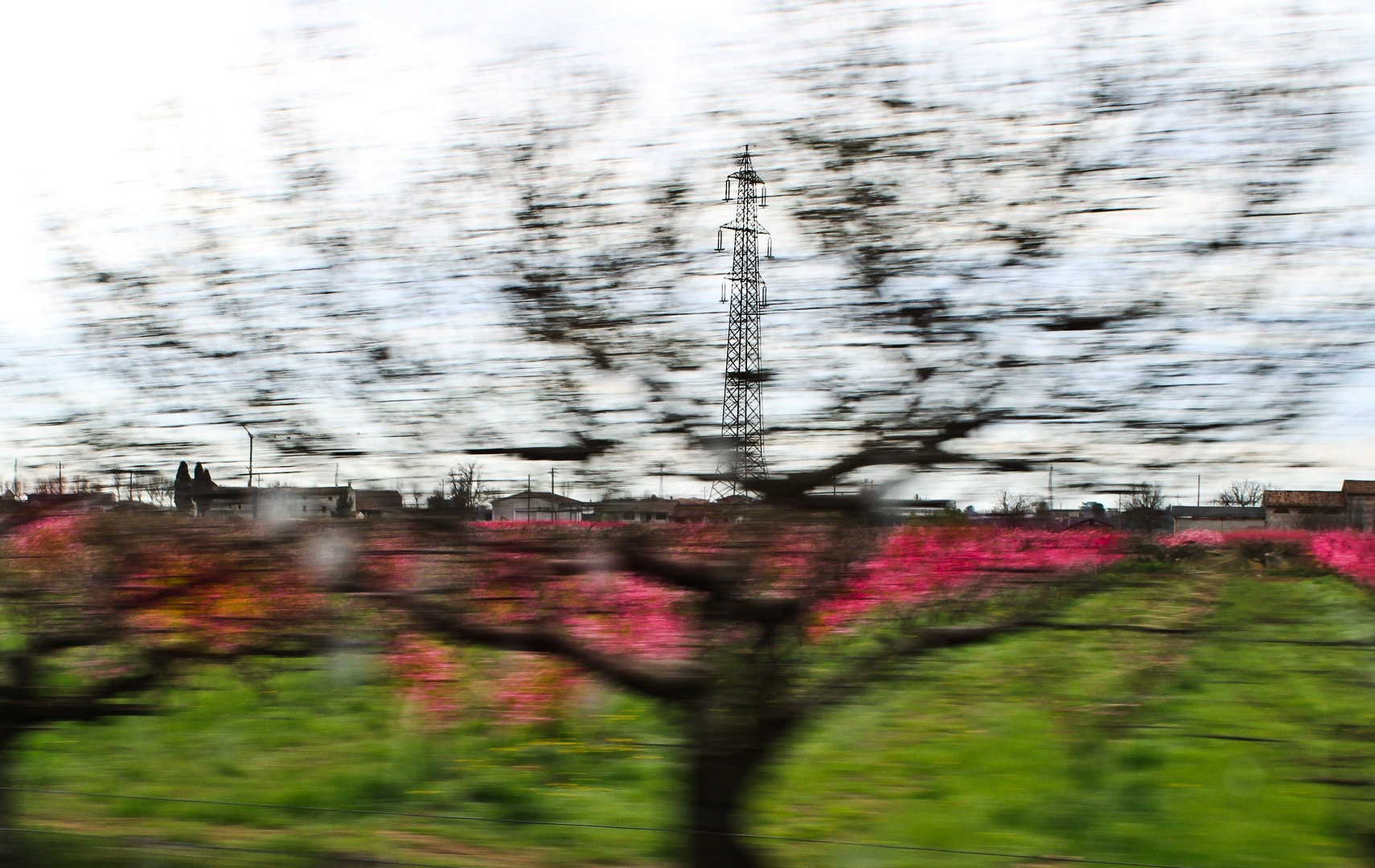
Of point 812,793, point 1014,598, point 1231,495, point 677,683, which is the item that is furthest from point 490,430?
point 812,793

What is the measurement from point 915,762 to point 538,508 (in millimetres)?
3730

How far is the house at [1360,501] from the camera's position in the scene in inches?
93.6

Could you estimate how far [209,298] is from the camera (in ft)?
9.61

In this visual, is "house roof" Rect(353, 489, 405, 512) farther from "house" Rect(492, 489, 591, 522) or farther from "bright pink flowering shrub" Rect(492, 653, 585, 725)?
"bright pink flowering shrub" Rect(492, 653, 585, 725)

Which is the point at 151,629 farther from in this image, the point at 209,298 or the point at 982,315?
the point at 982,315

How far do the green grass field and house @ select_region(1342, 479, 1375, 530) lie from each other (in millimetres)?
221

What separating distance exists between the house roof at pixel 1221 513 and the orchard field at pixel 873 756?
75 millimetres

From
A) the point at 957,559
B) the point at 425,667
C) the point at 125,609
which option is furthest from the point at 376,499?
the point at 957,559

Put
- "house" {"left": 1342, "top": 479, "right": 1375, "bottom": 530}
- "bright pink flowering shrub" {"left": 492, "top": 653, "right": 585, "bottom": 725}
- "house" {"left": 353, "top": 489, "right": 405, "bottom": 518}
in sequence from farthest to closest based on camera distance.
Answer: "bright pink flowering shrub" {"left": 492, "top": 653, "right": 585, "bottom": 725}, "house" {"left": 353, "top": 489, "right": 405, "bottom": 518}, "house" {"left": 1342, "top": 479, "right": 1375, "bottom": 530}

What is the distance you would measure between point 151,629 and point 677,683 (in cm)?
173

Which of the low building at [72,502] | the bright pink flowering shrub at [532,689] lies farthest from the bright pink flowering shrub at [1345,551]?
the low building at [72,502]

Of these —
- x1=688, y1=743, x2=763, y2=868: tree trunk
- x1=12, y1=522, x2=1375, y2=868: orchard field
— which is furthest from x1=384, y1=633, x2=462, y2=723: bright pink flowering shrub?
x1=688, y1=743, x2=763, y2=868: tree trunk

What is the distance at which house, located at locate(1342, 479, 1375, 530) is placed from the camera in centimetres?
238

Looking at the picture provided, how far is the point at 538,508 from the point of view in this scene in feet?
8.85
